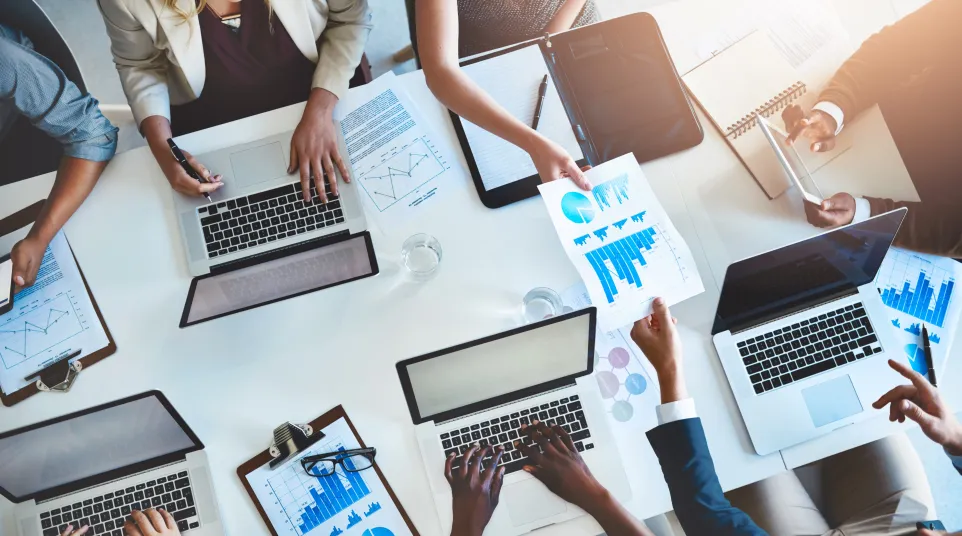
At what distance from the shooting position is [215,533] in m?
1.08

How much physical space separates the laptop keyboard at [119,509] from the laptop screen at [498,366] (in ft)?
1.47

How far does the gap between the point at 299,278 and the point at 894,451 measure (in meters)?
1.29

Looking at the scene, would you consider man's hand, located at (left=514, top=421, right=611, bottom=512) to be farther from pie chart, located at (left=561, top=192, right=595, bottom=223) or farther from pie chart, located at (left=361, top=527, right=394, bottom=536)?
pie chart, located at (left=561, top=192, right=595, bottom=223)

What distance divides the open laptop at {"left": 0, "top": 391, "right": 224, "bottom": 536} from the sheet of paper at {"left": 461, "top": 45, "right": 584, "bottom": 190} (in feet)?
2.45

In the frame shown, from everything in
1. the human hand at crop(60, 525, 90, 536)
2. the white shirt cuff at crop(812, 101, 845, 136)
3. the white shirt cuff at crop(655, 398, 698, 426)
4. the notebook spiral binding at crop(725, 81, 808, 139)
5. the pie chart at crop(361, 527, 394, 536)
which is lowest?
the pie chart at crop(361, 527, 394, 536)

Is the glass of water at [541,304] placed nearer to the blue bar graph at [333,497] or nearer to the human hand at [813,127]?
the blue bar graph at [333,497]

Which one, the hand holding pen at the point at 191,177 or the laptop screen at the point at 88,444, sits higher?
the hand holding pen at the point at 191,177

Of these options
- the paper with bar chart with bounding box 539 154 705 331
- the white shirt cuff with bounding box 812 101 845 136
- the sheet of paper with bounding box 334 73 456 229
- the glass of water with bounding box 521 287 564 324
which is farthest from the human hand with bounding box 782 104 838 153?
the sheet of paper with bounding box 334 73 456 229

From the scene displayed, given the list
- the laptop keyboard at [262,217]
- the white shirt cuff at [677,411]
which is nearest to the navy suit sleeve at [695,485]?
the white shirt cuff at [677,411]

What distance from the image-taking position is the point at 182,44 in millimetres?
1315

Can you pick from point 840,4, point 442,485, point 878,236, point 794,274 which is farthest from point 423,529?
point 840,4

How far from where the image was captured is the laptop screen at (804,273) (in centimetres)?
102

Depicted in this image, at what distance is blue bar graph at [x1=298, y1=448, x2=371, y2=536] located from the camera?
1067 mm

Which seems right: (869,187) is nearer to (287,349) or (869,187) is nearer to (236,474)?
(287,349)
